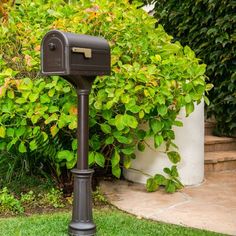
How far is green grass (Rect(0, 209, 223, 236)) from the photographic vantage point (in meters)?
3.40

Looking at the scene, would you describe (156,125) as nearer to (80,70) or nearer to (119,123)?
(119,123)

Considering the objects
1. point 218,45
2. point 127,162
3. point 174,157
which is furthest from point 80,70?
point 218,45

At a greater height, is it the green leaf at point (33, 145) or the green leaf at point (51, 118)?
the green leaf at point (51, 118)

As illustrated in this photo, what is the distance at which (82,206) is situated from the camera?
125 inches

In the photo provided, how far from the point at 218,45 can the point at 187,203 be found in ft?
8.76

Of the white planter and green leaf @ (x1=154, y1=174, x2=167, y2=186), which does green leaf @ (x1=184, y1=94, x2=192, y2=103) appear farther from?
green leaf @ (x1=154, y1=174, x2=167, y2=186)

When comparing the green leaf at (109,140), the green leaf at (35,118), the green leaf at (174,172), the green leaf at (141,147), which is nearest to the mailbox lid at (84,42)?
the green leaf at (35,118)

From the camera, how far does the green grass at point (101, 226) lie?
3.40 metres

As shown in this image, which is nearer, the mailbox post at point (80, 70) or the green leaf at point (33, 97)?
the mailbox post at point (80, 70)

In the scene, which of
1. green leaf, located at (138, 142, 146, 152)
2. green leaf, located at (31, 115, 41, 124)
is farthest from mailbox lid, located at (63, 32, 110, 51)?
green leaf, located at (138, 142, 146, 152)

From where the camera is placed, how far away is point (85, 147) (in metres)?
3.13

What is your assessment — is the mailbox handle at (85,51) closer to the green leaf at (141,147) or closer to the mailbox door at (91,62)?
the mailbox door at (91,62)

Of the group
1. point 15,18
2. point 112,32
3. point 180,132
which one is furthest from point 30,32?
point 180,132

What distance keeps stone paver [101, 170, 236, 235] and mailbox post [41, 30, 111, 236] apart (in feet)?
2.85
